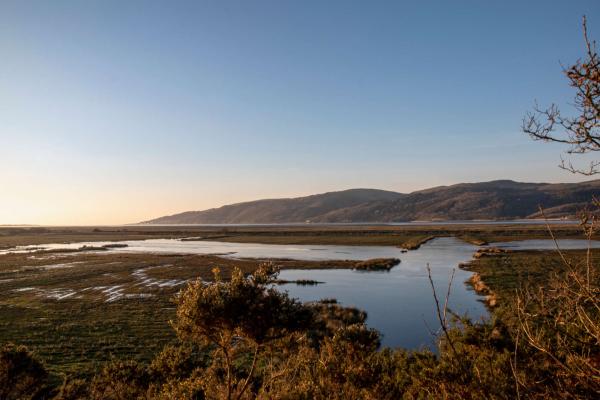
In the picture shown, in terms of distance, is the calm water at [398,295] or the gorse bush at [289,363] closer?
the gorse bush at [289,363]

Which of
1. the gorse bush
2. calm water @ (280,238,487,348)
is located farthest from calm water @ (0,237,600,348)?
Result: the gorse bush

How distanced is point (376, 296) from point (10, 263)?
74233 mm

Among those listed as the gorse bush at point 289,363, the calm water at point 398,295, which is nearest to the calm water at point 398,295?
the calm water at point 398,295

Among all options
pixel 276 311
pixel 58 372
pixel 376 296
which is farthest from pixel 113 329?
pixel 376 296

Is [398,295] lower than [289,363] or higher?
lower

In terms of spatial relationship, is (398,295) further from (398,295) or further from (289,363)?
(289,363)

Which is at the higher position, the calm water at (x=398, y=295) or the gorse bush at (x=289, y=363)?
the gorse bush at (x=289, y=363)

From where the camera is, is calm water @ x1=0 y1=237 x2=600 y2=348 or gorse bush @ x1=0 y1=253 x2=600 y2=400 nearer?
gorse bush @ x1=0 y1=253 x2=600 y2=400

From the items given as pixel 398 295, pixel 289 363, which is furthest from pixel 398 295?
pixel 289 363

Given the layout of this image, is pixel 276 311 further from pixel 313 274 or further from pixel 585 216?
pixel 313 274

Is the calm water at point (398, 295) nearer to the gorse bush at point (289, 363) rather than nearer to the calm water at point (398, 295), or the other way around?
the calm water at point (398, 295)

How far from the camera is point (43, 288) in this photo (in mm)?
52438

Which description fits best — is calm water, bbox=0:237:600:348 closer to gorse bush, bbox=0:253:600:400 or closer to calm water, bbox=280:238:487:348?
calm water, bbox=280:238:487:348

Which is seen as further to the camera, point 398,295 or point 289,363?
point 398,295
